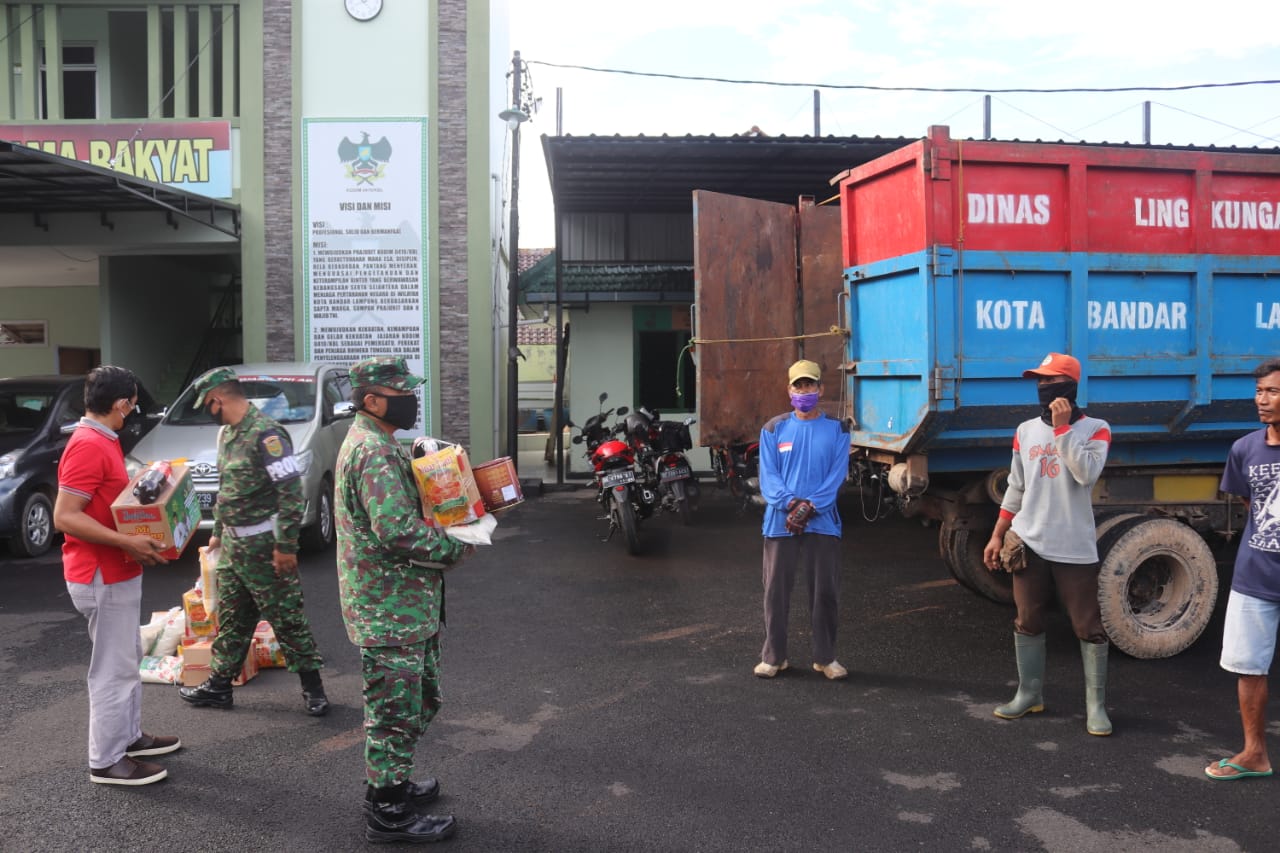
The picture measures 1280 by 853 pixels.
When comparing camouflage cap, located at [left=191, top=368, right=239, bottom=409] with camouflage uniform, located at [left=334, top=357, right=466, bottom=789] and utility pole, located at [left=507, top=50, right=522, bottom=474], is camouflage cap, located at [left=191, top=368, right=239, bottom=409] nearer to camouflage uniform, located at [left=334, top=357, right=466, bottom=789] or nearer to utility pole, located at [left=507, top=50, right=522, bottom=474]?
camouflage uniform, located at [left=334, top=357, right=466, bottom=789]

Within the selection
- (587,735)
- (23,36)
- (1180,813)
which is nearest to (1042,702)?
(1180,813)

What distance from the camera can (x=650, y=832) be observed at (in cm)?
349

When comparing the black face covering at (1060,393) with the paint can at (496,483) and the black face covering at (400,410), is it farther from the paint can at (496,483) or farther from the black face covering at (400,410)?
the black face covering at (400,410)

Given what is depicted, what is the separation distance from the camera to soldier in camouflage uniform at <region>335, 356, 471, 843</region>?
3277 millimetres

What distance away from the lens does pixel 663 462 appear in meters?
9.40

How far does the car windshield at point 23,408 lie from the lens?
9336mm

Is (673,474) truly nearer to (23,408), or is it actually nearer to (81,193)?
(23,408)

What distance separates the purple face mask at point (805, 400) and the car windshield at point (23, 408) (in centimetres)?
789

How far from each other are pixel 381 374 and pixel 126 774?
6.81 feet

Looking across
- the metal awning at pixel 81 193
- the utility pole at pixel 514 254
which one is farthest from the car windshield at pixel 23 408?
the utility pole at pixel 514 254

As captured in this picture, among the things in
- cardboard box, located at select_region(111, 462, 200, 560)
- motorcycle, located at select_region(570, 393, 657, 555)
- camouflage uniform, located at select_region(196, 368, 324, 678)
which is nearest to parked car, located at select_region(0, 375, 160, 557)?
motorcycle, located at select_region(570, 393, 657, 555)

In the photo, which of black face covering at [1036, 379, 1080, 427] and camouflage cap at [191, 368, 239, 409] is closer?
black face covering at [1036, 379, 1080, 427]

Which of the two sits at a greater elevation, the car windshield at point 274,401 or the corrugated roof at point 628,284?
the corrugated roof at point 628,284

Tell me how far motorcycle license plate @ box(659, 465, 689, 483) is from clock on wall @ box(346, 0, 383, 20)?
8422mm
